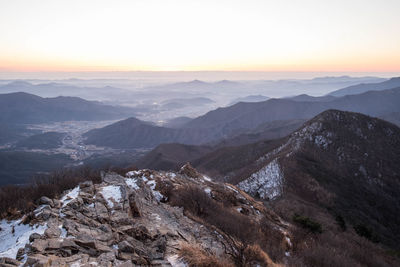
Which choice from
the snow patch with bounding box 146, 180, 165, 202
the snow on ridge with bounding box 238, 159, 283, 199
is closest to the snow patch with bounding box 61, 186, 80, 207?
the snow patch with bounding box 146, 180, 165, 202

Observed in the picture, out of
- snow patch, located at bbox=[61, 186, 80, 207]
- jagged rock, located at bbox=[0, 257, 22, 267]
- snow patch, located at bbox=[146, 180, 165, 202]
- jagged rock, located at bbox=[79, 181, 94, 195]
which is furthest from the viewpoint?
snow patch, located at bbox=[146, 180, 165, 202]

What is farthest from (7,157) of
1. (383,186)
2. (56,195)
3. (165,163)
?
(383,186)

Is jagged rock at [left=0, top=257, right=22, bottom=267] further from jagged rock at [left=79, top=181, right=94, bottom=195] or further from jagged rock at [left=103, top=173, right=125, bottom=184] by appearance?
jagged rock at [left=103, top=173, right=125, bottom=184]

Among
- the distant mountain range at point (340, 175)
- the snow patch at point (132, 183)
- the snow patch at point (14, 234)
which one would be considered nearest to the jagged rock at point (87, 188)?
the snow patch at point (132, 183)

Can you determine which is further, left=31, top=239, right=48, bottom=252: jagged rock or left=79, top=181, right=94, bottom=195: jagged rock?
left=79, top=181, right=94, bottom=195: jagged rock

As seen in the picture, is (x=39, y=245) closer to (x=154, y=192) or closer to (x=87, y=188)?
(x=87, y=188)

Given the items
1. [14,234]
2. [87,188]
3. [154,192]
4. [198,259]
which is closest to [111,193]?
[87,188]

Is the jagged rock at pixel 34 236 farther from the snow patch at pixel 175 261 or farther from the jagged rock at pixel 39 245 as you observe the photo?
the snow patch at pixel 175 261
